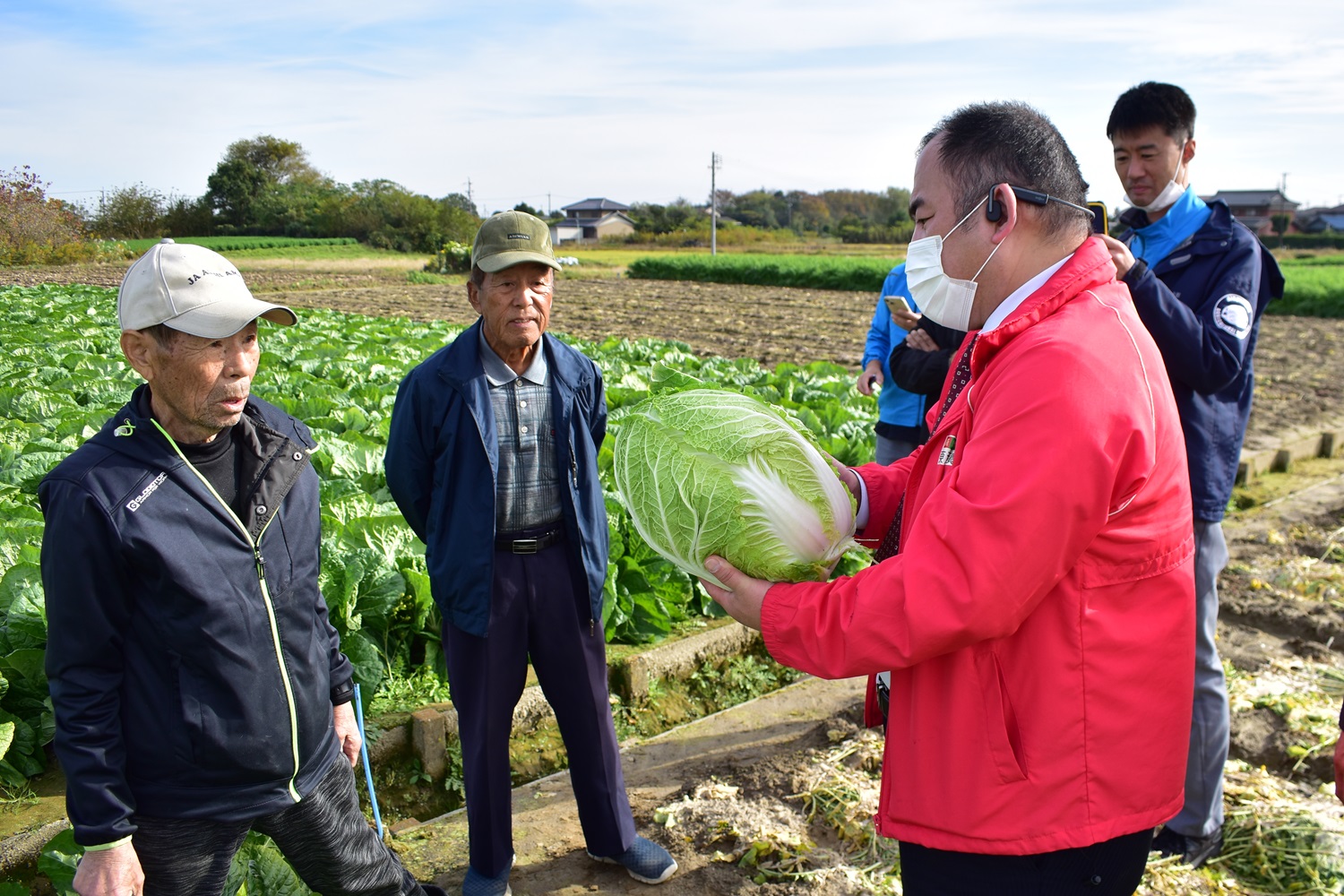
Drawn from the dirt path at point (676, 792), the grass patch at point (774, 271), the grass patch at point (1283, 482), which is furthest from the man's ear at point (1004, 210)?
the grass patch at point (774, 271)

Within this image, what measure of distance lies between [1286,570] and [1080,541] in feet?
18.4

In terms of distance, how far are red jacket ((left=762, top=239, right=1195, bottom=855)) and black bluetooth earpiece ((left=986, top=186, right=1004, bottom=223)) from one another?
0.16 metres

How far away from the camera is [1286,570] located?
595cm

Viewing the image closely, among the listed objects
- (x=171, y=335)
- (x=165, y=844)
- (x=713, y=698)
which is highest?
(x=171, y=335)

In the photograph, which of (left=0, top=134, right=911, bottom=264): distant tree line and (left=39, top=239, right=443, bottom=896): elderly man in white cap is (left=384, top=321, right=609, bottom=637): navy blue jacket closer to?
(left=39, top=239, right=443, bottom=896): elderly man in white cap

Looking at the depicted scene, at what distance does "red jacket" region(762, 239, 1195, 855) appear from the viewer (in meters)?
1.50

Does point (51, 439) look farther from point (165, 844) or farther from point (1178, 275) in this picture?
point (1178, 275)

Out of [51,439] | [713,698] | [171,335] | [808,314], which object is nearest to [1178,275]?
[713,698]

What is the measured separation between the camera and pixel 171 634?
2025mm

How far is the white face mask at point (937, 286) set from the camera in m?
1.83

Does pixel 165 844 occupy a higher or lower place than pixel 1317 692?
higher

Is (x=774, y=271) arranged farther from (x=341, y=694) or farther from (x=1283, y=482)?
(x=341, y=694)

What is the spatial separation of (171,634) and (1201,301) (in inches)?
129

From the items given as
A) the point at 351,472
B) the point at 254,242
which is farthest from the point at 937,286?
the point at 254,242
